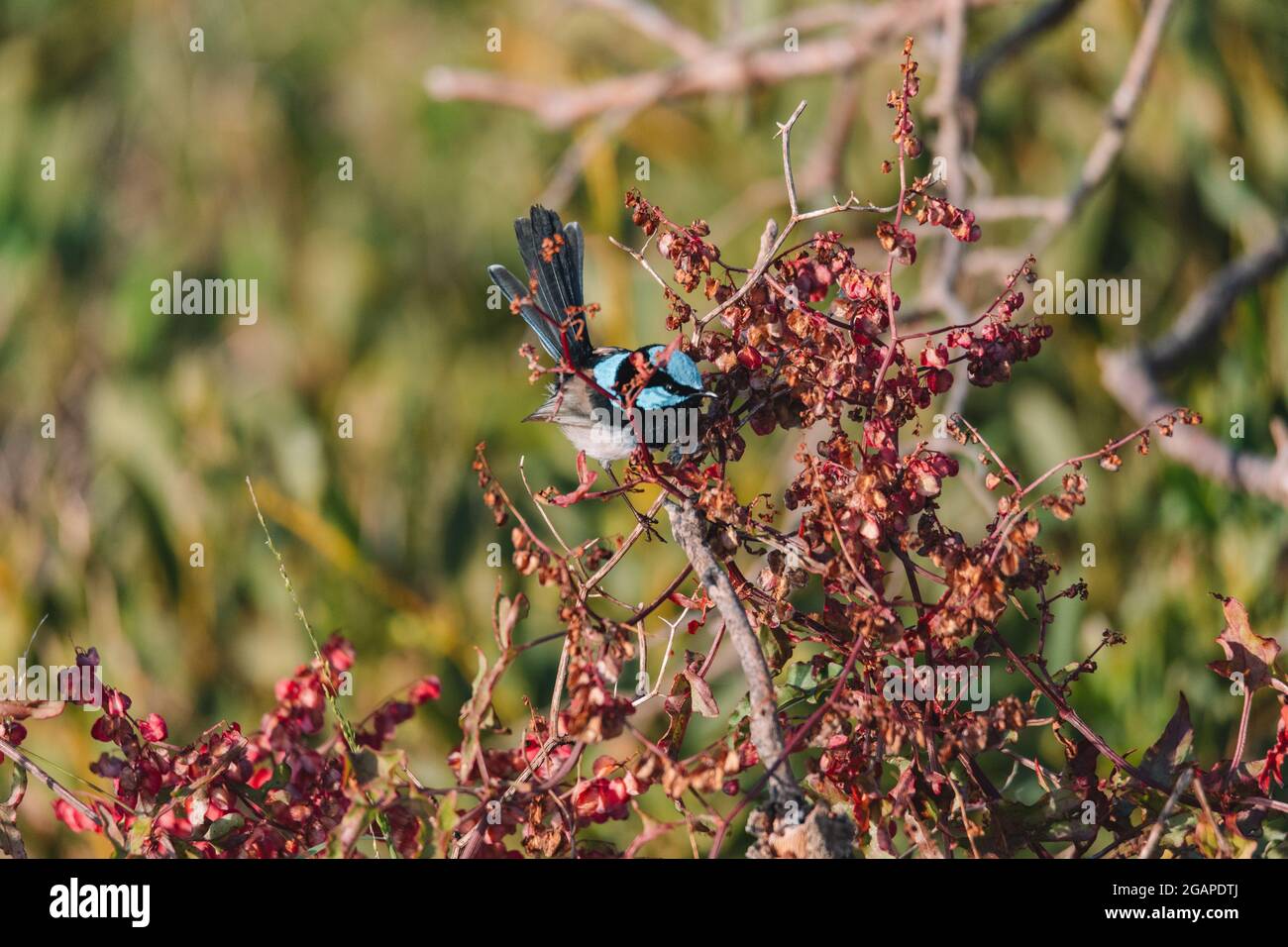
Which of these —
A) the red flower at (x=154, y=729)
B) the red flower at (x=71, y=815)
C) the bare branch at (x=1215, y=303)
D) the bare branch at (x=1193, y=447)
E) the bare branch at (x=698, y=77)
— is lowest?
the red flower at (x=71, y=815)

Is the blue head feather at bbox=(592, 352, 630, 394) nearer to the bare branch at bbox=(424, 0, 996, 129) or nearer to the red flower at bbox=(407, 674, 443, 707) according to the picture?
the red flower at bbox=(407, 674, 443, 707)

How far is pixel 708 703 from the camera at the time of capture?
1159 mm

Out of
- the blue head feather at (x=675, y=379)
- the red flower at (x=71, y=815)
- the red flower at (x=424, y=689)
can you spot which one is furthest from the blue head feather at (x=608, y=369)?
the red flower at (x=71, y=815)

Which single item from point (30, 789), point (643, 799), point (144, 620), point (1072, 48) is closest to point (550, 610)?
point (643, 799)

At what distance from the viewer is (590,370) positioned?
194cm

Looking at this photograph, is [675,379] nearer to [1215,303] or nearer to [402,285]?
[1215,303]

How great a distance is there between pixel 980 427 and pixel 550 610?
4.05 feet

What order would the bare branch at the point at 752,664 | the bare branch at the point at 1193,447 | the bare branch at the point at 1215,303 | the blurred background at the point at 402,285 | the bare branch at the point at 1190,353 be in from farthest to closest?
the blurred background at the point at 402,285
the bare branch at the point at 1215,303
the bare branch at the point at 1190,353
the bare branch at the point at 1193,447
the bare branch at the point at 752,664

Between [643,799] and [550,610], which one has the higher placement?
[550,610]

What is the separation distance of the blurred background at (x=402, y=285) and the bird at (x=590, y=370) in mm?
1479

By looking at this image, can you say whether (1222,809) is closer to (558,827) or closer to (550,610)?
(558,827)

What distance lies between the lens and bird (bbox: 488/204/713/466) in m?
1.17

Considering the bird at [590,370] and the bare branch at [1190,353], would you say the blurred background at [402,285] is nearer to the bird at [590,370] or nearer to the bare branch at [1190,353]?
the bare branch at [1190,353]

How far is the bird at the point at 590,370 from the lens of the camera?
117 cm
